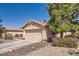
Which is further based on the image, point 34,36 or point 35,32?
point 35,32

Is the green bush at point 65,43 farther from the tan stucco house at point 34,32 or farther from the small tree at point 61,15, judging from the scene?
the tan stucco house at point 34,32

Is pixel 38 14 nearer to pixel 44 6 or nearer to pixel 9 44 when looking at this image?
pixel 44 6

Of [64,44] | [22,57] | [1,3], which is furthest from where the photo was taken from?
[64,44]

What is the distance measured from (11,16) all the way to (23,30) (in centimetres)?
352

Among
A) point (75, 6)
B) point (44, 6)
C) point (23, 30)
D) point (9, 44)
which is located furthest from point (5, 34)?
point (75, 6)

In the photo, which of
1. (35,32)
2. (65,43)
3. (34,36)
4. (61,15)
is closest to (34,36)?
(34,36)

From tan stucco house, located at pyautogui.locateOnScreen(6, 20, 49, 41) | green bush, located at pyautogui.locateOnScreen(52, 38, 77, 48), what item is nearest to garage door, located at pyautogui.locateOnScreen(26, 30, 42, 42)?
tan stucco house, located at pyautogui.locateOnScreen(6, 20, 49, 41)

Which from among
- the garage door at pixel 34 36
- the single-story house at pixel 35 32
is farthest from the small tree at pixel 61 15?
the garage door at pixel 34 36

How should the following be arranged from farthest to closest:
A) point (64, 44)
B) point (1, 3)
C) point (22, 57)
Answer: point (64, 44) → point (1, 3) → point (22, 57)

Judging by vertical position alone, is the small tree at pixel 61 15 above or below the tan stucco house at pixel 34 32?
above

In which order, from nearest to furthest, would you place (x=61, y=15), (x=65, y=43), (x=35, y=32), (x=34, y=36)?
(x=65, y=43) < (x=61, y=15) < (x=34, y=36) < (x=35, y=32)

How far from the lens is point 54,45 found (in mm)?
14297

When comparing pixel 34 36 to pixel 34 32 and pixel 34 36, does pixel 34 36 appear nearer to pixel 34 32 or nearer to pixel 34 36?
pixel 34 36

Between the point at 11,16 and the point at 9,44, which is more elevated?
the point at 11,16
